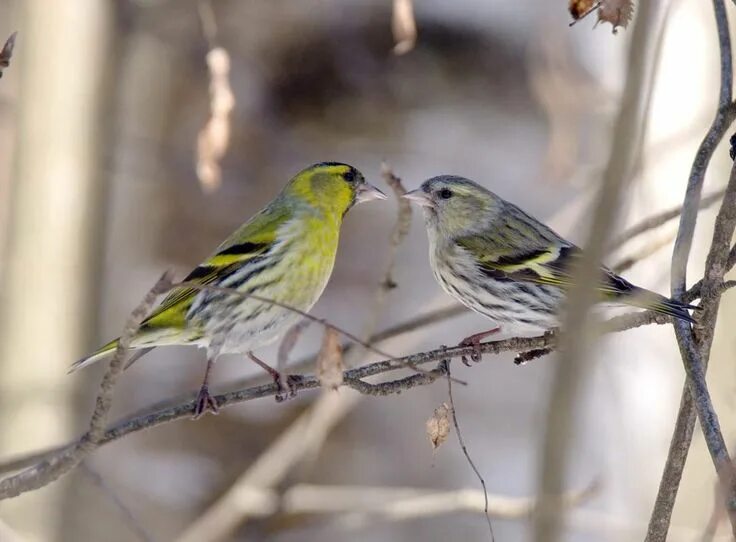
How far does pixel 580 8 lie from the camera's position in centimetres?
190

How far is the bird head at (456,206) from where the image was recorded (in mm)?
3045

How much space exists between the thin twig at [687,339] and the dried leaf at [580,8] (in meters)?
0.24

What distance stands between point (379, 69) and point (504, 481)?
8.15 feet

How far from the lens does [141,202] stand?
5.51 meters

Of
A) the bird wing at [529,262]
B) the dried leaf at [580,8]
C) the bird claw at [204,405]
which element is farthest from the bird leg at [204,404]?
the dried leaf at [580,8]

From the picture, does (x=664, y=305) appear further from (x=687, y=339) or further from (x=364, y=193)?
(x=364, y=193)

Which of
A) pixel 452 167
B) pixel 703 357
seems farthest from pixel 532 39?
pixel 703 357

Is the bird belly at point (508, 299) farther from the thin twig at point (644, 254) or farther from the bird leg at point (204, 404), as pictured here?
the bird leg at point (204, 404)

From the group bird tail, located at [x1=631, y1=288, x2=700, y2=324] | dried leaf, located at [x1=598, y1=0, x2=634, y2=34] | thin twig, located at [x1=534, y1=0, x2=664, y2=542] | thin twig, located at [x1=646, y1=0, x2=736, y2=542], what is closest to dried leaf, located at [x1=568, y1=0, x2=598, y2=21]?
dried leaf, located at [x1=598, y1=0, x2=634, y2=34]

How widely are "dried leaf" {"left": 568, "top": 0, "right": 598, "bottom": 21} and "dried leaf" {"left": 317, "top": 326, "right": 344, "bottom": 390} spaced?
2.63 feet

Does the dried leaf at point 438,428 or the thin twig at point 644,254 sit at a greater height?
the thin twig at point 644,254

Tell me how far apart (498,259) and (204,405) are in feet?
3.29

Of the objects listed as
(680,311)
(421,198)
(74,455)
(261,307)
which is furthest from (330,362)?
(421,198)

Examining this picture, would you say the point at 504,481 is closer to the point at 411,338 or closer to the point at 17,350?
the point at 411,338
